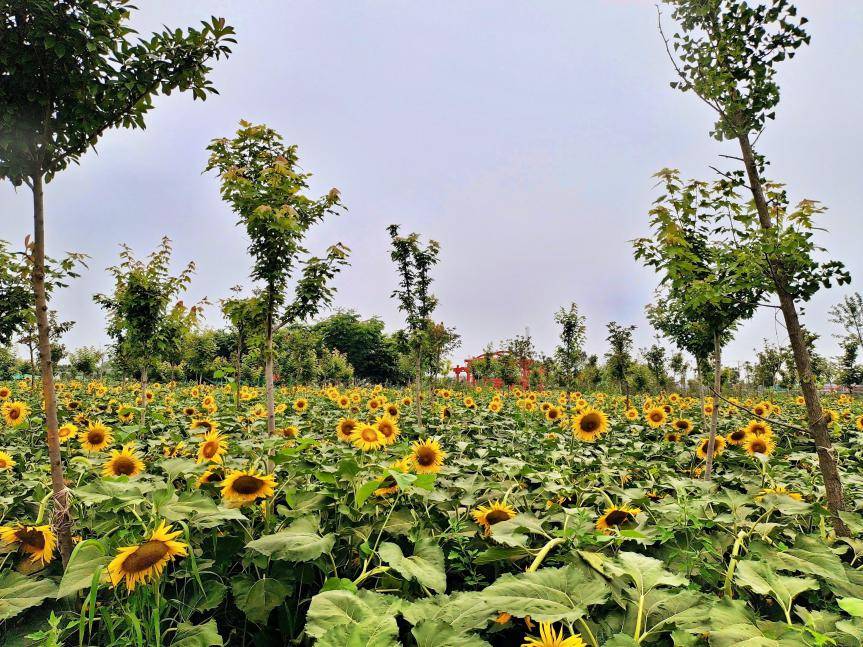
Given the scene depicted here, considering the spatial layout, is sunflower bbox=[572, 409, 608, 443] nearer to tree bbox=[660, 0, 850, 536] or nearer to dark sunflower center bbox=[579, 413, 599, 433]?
dark sunflower center bbox=[579, 413, 599, 433]

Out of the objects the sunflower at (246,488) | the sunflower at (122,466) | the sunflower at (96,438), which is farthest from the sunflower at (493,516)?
the sunflower at (96,438)

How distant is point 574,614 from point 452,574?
1.51 meters

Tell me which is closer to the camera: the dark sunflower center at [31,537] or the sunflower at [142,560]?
the sunflower at [142,560]

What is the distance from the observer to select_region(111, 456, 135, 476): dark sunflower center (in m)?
3.03

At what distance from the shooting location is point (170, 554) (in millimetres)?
1703

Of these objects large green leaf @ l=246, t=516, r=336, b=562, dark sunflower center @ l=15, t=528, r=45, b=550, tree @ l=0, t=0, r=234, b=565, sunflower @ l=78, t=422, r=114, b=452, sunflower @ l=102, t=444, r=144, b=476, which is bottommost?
large green leaf @ l=246, t=516, r=336, b=562

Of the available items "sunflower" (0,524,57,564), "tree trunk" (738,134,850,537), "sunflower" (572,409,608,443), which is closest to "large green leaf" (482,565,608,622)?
"tree trunk" (738,134,850,537)

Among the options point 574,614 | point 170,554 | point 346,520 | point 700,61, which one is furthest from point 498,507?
point 700,61

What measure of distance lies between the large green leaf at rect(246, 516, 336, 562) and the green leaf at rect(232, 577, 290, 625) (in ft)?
0.68

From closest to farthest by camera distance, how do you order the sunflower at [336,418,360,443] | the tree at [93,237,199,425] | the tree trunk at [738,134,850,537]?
the tree trunk at [738,134,850,537]
the sunflower at [336,418,360,443]
the tree at [93,237,199,425]

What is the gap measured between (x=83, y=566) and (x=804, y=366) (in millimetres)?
4203

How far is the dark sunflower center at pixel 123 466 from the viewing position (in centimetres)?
303

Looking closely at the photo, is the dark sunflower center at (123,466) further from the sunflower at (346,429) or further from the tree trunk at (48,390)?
the sunflower at (346,429)

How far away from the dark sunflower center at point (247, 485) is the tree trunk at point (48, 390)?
860 mm
